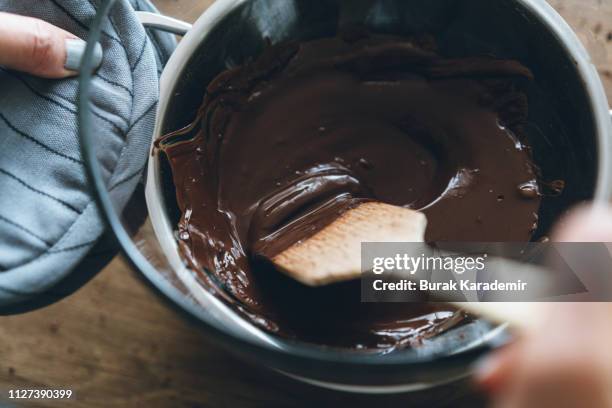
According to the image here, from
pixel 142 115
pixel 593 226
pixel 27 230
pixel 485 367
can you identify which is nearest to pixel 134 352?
pixel 27 230

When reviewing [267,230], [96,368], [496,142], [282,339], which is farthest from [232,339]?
[496,142]

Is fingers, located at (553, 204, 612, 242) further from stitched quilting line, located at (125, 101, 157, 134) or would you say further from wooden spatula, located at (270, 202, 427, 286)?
stitched quilting line, located at (125, 101, 157, 134)

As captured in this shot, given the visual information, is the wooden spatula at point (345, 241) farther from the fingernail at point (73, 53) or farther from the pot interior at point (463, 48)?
the fingernail at point (73, 53)

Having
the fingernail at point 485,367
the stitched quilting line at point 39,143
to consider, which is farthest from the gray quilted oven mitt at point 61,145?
the fingernail at point 485,367

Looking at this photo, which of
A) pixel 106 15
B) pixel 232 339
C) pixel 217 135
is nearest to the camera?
pixel 232 339

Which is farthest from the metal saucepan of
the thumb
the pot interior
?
the thumb

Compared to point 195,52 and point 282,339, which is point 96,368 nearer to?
point 282,339
